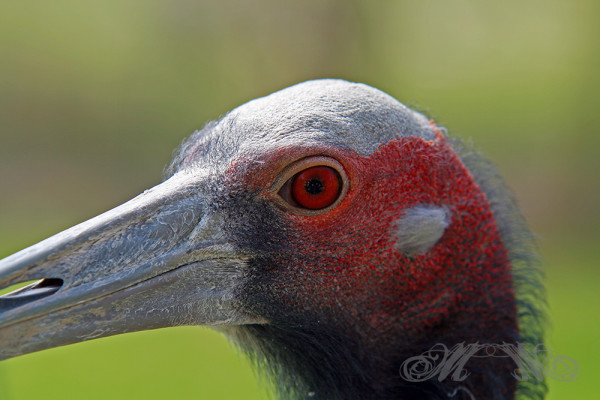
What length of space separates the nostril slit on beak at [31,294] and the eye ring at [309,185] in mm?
1021

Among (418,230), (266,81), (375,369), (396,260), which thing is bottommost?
(375,369)

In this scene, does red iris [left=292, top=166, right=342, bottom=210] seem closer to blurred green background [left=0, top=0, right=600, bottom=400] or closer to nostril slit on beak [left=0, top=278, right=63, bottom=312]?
nostril slit on beak [left=0, top=278, right=63, bottom=312]

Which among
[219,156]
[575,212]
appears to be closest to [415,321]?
[219,156]

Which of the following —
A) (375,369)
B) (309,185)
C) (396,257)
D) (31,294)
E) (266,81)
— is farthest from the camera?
(266,81)

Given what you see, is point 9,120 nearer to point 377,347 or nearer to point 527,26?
point 527,26

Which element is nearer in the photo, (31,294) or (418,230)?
(31,294)

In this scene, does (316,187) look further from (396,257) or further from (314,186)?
(396,257)

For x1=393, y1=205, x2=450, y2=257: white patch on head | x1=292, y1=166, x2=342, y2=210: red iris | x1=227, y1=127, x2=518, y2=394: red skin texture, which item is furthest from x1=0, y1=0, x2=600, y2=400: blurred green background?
x1=292, y1=166, x2=342, y2=210: red iris

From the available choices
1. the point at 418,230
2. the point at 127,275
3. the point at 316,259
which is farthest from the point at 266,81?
the point at 127,275

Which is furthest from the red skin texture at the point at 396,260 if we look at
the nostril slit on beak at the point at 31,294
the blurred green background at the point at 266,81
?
the blurred green background at the point at 266,81

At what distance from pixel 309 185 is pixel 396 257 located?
0.57m

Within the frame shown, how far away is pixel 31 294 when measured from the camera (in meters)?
2.67

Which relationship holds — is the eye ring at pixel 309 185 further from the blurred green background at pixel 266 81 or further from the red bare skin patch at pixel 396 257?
the blurred green background at pixel 266 81

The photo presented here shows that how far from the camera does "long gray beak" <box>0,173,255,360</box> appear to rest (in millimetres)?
2631
